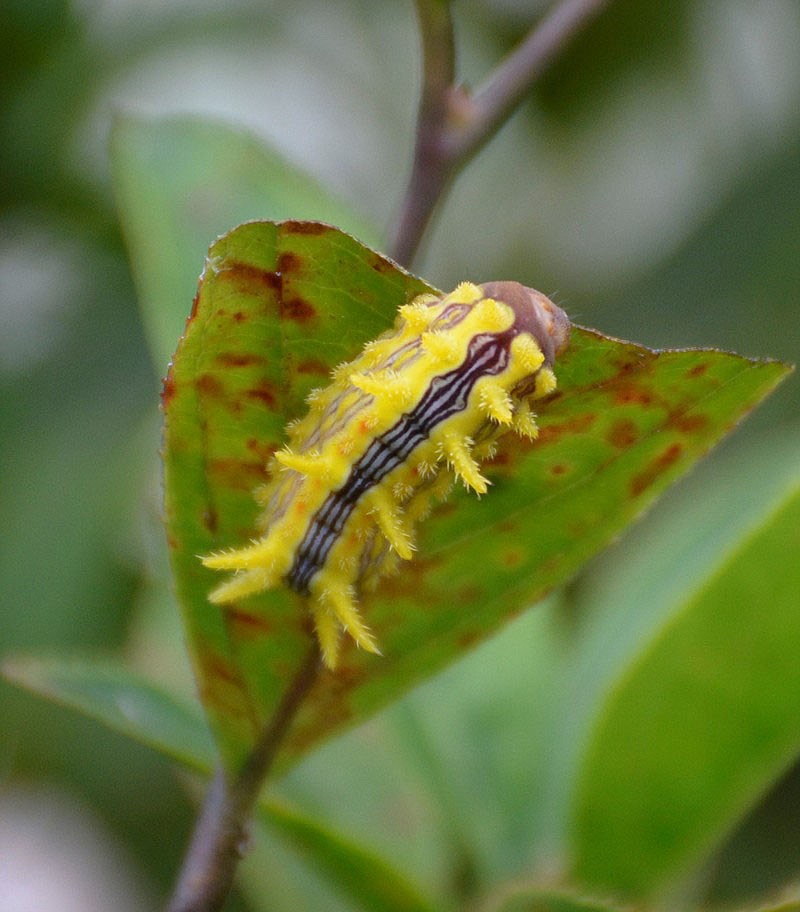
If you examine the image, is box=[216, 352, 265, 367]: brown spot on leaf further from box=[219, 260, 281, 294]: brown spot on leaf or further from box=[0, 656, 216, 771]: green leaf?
box=[0, 656, 216, 771]: green leaf

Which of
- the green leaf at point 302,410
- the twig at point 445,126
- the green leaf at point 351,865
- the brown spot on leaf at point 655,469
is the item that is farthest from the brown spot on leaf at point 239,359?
the green leaf at point 351,865

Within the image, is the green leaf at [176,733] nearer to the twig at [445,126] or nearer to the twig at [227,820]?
the twig at [227,820]

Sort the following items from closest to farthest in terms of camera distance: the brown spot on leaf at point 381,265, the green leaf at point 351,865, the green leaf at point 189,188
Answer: the brown spot on leaf at point 381,265
the green leaf at point 351,865
the green leaf at point 189,188

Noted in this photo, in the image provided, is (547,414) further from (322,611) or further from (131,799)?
(131,799)

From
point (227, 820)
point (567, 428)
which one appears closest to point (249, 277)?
point (567, 428)

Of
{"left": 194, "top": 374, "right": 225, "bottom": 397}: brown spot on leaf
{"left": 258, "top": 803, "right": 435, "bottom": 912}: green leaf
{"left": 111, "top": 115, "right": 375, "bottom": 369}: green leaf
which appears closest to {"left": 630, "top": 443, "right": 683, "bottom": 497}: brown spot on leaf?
{"left": 194, "top": 374, "right": 225, "bottom": 397}: brown spot on leaf

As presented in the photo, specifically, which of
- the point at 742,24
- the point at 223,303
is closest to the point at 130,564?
the point at 223,303
